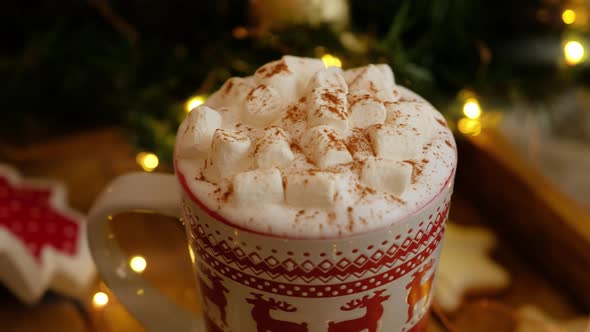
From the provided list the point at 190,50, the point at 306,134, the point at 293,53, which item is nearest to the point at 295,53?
the point at 293,53

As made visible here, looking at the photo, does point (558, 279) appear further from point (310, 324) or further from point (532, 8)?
point (310, 324)

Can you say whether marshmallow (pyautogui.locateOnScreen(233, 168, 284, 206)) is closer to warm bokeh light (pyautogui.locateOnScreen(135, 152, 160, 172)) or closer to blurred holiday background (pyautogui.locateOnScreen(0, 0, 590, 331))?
blurred holiday background (pyautogui.locateOnScreen(0, 0, 590, 331))

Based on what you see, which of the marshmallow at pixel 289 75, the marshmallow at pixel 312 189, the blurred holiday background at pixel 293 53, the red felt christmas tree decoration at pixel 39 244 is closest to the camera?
the marshmallow at pixel 312 189

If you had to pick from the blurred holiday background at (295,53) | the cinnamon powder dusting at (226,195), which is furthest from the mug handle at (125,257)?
the blurred holiday background at (295,53)

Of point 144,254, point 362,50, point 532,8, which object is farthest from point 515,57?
point 144,254

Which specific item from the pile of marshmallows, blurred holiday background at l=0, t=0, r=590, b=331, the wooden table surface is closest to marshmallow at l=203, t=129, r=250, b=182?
the pile of marshmallows

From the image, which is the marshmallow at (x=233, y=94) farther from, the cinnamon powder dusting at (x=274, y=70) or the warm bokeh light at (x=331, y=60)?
the warm bokeh light at (x=331, y=60)

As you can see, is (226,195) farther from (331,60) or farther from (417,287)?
(331,60)
